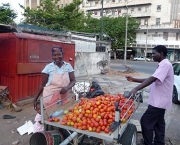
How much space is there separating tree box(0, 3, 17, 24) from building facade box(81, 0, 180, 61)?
84.6 feet

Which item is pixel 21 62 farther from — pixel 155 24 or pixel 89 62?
pixel 155 24

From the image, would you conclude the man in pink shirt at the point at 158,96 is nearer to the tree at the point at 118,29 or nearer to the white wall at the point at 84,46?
the white wall at the point at 84,46

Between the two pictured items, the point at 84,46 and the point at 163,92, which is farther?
the point at 84,46

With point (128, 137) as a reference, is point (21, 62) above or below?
above

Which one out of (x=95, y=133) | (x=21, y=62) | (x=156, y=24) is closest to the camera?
(x=95, y=133)

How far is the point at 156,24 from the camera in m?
44.2

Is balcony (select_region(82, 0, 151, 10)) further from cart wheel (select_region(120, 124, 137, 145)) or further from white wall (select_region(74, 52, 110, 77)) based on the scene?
cart wheel (select_region(120, 124, 137, 145))

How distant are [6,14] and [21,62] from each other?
1781 cm

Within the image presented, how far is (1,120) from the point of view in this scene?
17.0ft

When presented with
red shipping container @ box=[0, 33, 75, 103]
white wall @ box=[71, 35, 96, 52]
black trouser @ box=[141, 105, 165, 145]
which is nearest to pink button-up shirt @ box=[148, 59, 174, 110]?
black trouser @ box=[141, 105, 165, 145]

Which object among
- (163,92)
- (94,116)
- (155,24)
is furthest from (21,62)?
(155,24)

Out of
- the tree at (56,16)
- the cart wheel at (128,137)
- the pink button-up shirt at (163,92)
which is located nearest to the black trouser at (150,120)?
the pink button-up shirt at (163,92)

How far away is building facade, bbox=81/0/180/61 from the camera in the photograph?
A: 4119cm

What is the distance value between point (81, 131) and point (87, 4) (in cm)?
5506
